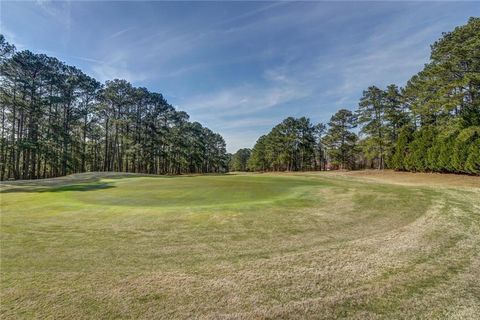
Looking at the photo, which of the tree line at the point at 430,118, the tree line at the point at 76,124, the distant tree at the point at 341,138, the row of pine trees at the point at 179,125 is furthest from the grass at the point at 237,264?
the distant tree at the point at 341,138

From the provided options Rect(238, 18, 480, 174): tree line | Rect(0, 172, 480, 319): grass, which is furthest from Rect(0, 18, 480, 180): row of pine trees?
Rect(0, 172, 480, 319): grass

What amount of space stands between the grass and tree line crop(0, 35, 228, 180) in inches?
1202

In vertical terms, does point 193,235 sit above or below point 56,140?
below

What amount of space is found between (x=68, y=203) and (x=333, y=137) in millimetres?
49073

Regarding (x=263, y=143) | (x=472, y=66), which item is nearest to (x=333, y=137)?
(x=263, y=143)

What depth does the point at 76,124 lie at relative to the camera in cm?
4094

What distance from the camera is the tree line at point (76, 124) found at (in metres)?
30.4

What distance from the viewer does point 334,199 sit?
35.1 ft

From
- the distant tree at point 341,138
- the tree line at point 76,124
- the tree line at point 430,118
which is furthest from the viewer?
the distant tree at point 341,138

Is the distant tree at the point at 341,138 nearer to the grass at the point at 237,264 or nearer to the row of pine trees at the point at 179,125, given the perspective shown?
the row of pine trees at the point at 179,125

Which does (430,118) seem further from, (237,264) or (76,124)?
(76,124)

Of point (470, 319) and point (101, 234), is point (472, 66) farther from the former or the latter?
point (101, 234)

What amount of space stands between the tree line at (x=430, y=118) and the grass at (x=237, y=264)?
61.7 feet

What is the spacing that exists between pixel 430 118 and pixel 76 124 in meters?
50.7
